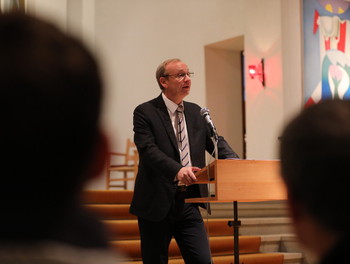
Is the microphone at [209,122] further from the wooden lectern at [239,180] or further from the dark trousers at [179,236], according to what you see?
the dark trousers at [179,236]

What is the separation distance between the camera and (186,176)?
3186 mm

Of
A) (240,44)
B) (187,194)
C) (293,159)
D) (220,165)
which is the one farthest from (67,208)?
(240,44)

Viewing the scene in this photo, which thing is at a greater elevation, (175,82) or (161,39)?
(161,39)

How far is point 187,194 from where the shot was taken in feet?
11.6

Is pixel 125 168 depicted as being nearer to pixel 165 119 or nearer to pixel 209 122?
pixel 165 119

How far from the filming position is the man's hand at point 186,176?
3.17m

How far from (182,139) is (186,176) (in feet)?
1.51

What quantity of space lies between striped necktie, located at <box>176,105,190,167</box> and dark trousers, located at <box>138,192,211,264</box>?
9.8 inches

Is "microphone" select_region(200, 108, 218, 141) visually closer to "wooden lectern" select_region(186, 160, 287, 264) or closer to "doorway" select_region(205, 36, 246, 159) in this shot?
"wooden lectern" select_region(186, 160, 287, 264)

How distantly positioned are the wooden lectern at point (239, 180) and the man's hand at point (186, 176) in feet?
0.11

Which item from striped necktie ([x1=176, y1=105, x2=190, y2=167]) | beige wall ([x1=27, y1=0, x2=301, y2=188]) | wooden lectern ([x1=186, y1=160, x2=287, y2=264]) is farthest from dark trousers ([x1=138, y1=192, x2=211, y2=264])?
beige wall ([x1=27, y1=0, x2=301, y2=188])

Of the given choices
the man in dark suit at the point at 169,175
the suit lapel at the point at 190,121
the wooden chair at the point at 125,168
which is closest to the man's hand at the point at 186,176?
the man in dark suit at the point at 169,175

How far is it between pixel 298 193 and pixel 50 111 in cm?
35

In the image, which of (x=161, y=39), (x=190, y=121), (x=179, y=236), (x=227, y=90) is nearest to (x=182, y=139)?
(x=190, y=121)
